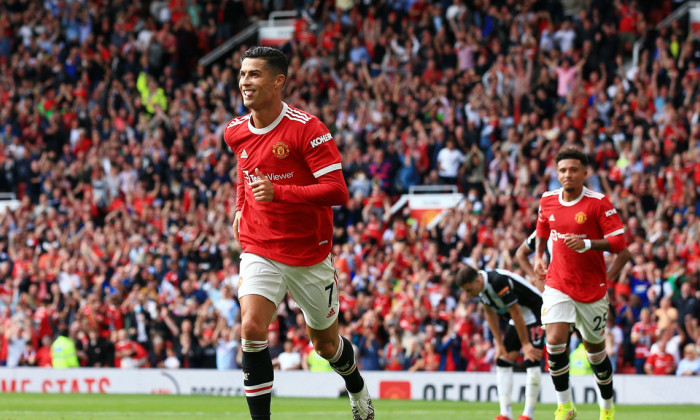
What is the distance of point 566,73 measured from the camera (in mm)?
24484

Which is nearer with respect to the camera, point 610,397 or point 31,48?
point 610,397

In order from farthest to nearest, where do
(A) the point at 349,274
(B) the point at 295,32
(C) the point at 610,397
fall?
1. (B) the point at 295,32
2. (A) the point at 349,274
3. (C) the point at 610,397

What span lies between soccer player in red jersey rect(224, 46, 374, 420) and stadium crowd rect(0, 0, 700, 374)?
1121 cm

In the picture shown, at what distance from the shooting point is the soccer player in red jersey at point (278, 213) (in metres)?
8.09

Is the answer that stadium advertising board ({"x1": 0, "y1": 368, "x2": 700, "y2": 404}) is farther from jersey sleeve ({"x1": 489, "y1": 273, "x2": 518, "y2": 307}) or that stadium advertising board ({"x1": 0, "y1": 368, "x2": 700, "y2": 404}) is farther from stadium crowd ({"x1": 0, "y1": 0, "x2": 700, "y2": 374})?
jersey sleeve ({"x1": 489, "y1": 273, "x2": 518, "y2": 307})

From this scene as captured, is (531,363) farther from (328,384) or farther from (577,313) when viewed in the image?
(328,384)

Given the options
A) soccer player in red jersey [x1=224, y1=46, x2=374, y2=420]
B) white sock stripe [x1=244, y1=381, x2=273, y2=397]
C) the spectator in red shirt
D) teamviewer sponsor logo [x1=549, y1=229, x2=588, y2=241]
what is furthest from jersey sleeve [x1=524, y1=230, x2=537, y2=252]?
the spectator in red shirt

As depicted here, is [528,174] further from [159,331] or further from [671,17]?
[159,331]

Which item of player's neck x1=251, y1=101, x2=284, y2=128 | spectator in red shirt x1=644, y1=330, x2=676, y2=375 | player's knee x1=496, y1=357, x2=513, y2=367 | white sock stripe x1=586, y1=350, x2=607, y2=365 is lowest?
spectator in red shirt x1=644, y1=330, x2=676, y2=375

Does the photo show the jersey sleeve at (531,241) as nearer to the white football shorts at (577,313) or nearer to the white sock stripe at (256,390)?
the white football shorts at (577,313)

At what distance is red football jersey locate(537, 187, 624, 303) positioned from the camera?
11453 millimetres

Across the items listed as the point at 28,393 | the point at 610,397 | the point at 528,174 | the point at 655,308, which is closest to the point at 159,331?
the point at 28,393

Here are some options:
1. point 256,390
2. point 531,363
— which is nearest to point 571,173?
point 531,363

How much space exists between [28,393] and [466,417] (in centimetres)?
986
